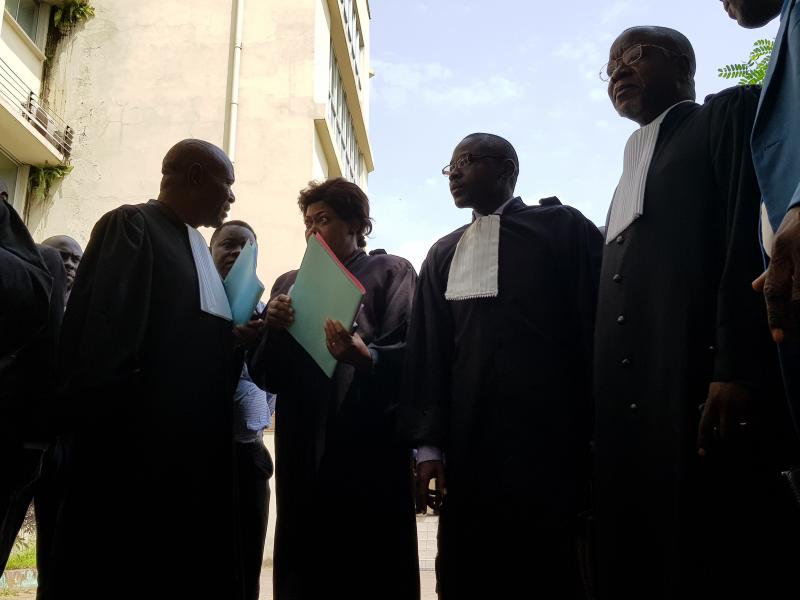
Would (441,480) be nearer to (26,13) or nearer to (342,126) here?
(26,13)

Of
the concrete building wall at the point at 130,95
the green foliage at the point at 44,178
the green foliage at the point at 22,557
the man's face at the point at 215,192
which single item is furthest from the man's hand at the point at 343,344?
the green foliage at the point at 44,178

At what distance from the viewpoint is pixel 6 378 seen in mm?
2152

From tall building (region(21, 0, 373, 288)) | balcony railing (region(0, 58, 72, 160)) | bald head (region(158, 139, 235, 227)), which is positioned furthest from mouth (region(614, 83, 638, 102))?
balcony railing (region(0, 58, 72, 160))

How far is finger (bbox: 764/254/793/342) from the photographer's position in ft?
4.16

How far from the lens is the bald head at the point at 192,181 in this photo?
2727 mm

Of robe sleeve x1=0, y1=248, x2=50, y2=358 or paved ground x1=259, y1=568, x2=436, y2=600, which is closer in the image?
robe sleeve x1=0, y1=248, x2=50, y2=358

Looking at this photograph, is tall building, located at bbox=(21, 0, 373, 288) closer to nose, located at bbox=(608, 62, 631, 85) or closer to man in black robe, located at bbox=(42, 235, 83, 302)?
man in black robe, located at bbox=(42, 235, 83, 302)

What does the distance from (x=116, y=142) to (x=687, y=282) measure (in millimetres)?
10332

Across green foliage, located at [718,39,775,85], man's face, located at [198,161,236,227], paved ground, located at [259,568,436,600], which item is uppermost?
green foliage, located at [718,39,775,85]

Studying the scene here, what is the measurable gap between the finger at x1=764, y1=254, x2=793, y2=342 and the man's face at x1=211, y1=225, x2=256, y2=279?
3.05 meters

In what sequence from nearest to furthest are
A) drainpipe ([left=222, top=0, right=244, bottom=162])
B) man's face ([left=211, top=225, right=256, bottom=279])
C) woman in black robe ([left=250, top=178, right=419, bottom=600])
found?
woman in black robe ([left=250, top=178, right=419, bottom=600]) < man's face ([left=211, top=225, right=256, bottom=279]) < drainpipe ([left=222, top=0, right=244, bottom=162])

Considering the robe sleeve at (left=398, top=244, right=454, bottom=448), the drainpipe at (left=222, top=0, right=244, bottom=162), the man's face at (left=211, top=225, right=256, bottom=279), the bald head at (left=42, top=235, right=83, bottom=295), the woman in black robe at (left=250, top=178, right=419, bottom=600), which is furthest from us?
the drainpipe at (left=222, top=0, right=244, bottom=162)

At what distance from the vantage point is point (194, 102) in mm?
10695

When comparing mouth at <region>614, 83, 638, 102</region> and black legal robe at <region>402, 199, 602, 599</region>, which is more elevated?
mouth at <region>614, 83, 638, 102</region>
